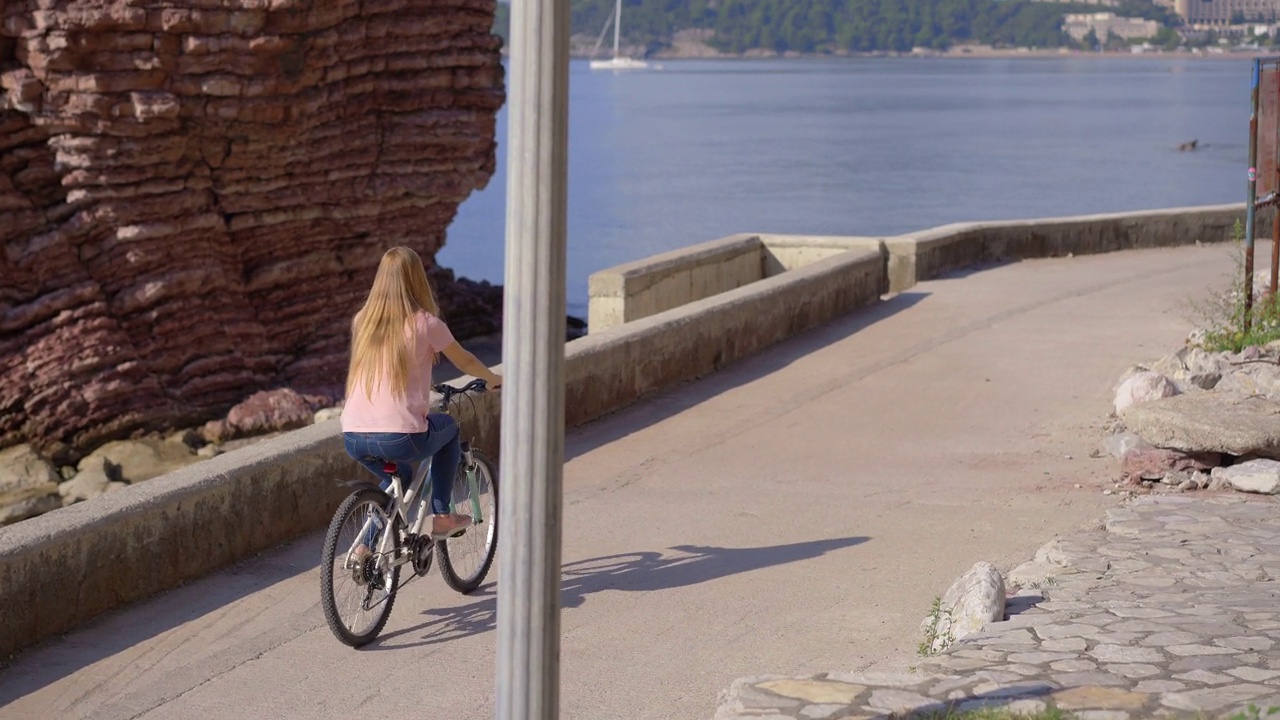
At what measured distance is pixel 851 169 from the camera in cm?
8275

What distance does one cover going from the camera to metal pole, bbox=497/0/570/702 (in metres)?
3.54

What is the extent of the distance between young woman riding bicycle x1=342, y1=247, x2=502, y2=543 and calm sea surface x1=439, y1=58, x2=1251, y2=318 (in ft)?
102

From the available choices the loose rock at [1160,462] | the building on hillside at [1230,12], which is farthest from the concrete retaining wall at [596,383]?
the building on hillside at [1230,12]

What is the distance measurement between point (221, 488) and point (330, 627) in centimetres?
125

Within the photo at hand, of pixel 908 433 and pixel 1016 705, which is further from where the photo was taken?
pixel 908 433

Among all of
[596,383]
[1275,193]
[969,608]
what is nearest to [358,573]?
[969,608]

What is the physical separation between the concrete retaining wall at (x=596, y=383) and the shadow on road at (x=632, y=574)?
1180mm

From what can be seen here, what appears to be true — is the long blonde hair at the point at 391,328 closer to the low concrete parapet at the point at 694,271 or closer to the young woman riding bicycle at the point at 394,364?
the young woman riding bicycle at the point at 394,364

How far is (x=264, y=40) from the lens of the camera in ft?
62.4

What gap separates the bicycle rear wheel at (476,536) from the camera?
272 inches

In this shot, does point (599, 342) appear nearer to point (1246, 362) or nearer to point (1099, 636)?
point (1246, 362)

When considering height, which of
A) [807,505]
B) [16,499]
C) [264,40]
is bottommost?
[16,499]

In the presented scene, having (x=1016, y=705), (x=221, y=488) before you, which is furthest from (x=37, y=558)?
(x=1016, y=705)

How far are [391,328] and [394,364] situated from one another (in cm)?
14
